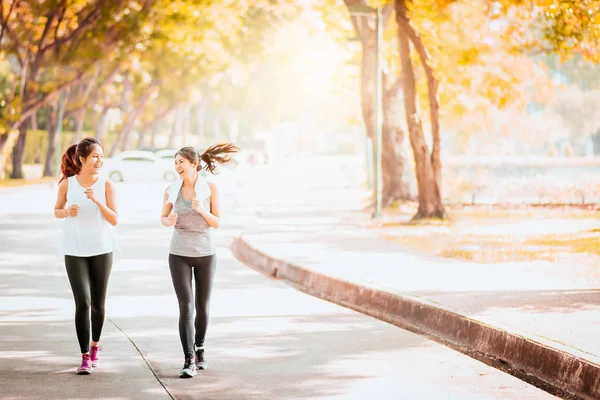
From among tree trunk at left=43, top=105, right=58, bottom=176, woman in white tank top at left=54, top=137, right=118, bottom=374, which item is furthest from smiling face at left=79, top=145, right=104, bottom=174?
tree trunk at left=43, top=105, right=58, bottom=176

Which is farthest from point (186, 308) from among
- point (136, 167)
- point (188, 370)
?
point (136, 167)

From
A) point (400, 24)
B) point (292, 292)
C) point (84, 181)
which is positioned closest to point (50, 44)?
point (400, 24)

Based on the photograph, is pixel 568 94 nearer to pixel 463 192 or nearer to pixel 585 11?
pixel 463 192

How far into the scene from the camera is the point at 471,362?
9.96 metres

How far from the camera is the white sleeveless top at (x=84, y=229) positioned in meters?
9.50

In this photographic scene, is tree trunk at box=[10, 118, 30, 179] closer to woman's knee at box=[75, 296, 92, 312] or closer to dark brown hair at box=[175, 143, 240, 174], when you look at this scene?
dark brown hair at box=[175, 143, 240, 174]

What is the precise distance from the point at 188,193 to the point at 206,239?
38 centimetres

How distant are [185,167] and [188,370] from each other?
Answer: 1.50 meters

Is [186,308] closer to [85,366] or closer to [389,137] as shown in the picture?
[85,366]

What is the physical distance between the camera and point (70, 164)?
971 centimetres

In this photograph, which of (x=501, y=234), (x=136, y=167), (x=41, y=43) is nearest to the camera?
(x=501, y=234)

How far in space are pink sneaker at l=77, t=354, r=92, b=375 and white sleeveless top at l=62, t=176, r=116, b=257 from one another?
29.8 inches

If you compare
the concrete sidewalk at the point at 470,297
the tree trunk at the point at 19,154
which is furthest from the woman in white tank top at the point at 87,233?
the tree trunk at the point at 19,154

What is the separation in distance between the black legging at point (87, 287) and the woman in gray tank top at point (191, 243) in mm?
542
